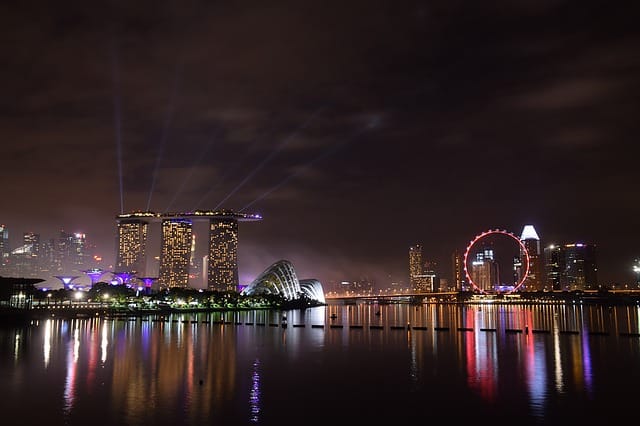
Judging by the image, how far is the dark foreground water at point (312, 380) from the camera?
3136cm

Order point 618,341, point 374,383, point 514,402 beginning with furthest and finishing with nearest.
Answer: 1. point 618,341
2. point 374,383
3. point 514,402

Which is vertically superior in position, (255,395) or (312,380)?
(255,395)

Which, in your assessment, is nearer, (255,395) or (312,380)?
(255,395)

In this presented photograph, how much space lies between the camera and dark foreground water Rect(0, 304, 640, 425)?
31359 millimetres

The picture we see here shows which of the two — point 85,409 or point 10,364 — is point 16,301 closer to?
point 10,364

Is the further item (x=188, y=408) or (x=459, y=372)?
(x=459, y=372)

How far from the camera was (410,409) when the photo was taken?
33.0 m

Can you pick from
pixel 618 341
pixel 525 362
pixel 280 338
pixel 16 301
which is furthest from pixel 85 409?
pixel 16 301

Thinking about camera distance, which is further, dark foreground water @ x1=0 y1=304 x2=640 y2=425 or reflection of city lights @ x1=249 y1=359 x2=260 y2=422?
reflection of city lights @ x1=249 y1=359 x2=260 y2=422

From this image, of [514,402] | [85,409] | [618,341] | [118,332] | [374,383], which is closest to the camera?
[85,409]

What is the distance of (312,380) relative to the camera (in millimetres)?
42844

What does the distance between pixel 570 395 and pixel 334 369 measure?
19197 mm

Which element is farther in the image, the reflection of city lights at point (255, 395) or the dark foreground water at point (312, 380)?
the reflection of city lights at point (255, 395)

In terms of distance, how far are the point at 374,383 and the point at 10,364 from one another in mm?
31224
